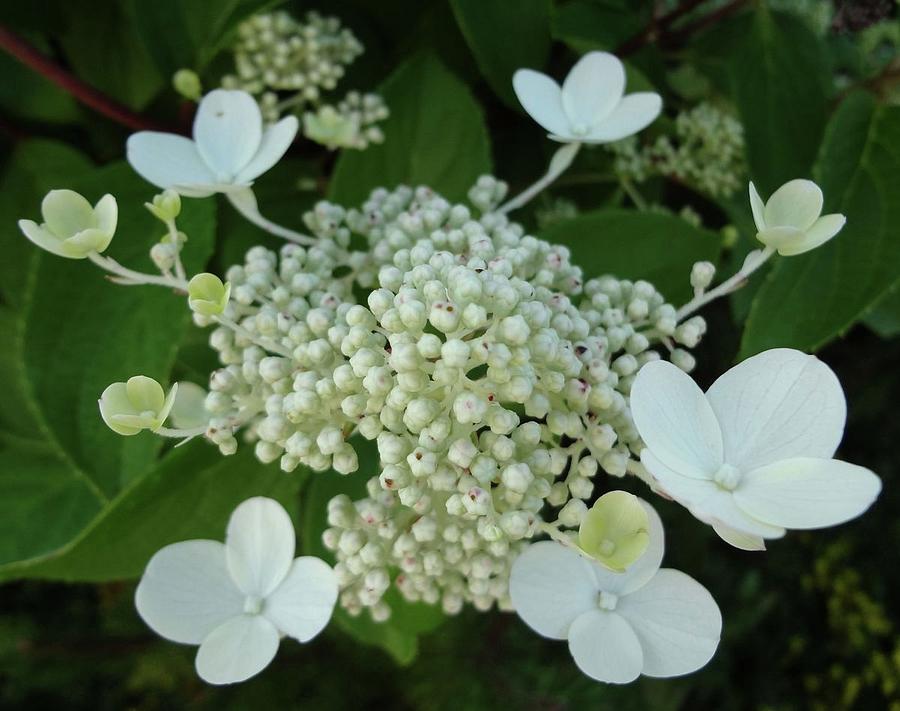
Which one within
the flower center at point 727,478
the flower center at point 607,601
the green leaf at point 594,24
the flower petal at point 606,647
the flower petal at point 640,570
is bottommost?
the flower petal at point 606,647

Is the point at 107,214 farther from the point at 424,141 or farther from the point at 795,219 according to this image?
the point at 795,219

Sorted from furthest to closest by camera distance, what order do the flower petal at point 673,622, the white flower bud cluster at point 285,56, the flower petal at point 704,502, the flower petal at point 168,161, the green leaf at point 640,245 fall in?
1. the white flower bud cluster at point 285,56
2. the green leaf at point 640,245
3. the flower petal at point 168,161
4. the flower petal at point 673,622
5. the flower petal at point 704,502

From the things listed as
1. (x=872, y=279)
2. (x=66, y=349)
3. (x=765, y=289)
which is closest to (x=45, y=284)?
(x=66, y=349)

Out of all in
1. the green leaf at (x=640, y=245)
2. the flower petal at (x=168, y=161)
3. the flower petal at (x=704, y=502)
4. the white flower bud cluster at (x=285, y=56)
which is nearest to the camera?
the flower petal at (x=704, y=502)

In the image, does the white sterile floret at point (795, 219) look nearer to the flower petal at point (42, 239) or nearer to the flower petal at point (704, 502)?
the flower petal at point (704, 502)

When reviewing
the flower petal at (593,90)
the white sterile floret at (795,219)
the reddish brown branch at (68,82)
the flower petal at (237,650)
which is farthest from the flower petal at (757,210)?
the reddish brown branch at (68,82)

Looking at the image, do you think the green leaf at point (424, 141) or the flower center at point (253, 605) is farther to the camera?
the green leaf at point (424, 141)

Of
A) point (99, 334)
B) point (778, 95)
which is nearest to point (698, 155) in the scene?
point (778, 95)
